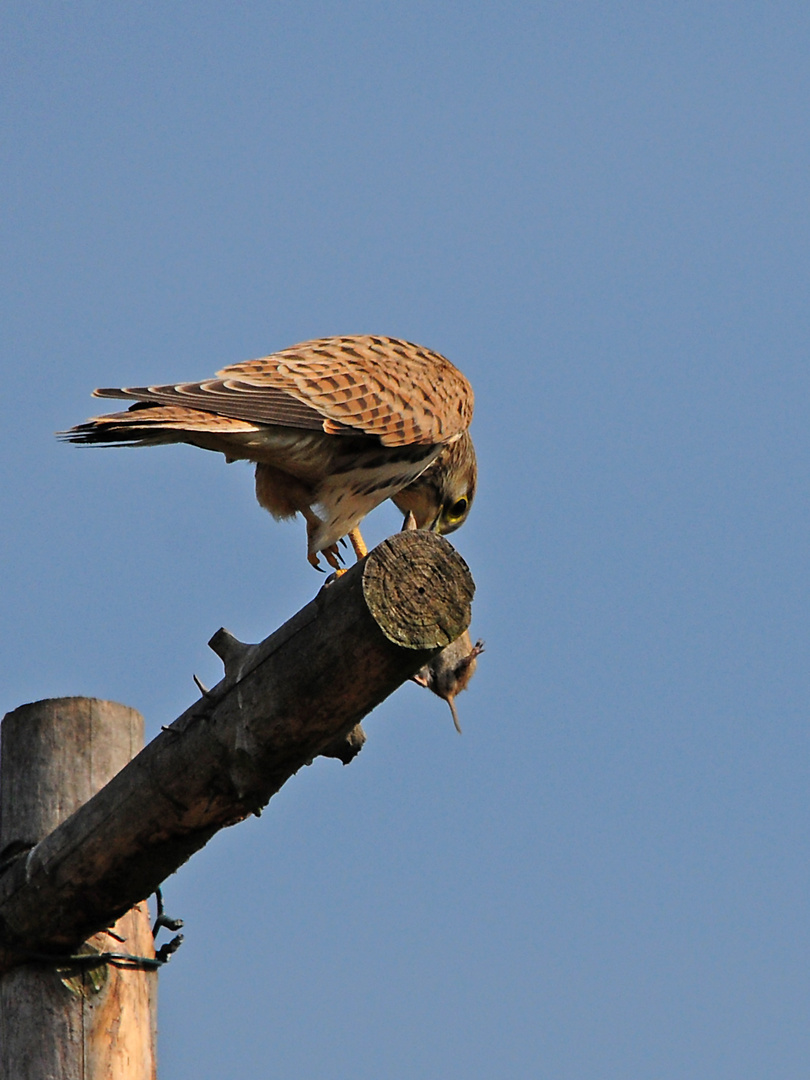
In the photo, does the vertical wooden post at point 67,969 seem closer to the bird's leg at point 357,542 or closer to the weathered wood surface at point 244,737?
the weathered wood surface at point 244,737

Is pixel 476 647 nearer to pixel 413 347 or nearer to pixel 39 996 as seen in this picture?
pixel 413 347

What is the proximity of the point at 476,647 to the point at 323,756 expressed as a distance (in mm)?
2436

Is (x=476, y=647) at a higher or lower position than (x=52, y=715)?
higher

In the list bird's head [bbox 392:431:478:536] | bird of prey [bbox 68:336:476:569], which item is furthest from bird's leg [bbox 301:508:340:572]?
bird's head [bbox 392:431:478:536]

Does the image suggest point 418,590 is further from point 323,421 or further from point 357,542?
point 357,542

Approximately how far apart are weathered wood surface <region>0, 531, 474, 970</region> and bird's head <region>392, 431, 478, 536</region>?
9.84 ft

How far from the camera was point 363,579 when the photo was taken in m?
2.65

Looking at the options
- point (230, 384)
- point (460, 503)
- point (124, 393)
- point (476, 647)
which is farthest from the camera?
point (460, 503)

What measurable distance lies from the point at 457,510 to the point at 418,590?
3.85 m

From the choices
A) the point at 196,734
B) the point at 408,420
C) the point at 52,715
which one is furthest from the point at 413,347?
the point at 196,734

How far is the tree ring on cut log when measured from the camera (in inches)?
104

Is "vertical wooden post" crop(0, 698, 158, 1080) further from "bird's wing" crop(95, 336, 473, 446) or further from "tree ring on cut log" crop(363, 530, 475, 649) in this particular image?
"tree ring on cut log" crop(363, 530, 475, 649)

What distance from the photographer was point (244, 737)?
283cm

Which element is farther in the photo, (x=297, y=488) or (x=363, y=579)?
(x=297, y=488)
